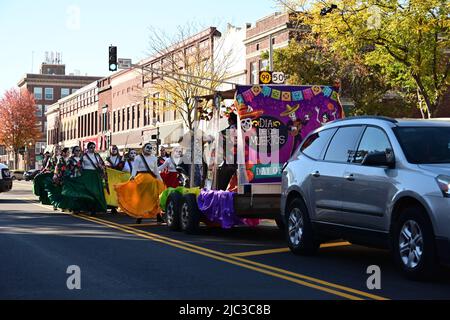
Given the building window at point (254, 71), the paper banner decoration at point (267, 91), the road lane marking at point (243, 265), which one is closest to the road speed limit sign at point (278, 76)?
the road lane marking at point (243, 265)

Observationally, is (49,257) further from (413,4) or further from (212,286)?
(413,4)

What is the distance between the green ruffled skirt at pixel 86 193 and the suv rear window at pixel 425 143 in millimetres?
11615

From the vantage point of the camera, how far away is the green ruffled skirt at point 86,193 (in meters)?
19.6

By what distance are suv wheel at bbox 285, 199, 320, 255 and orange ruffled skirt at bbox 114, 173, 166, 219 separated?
5815 mm

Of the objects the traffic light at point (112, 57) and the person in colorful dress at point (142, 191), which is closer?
the person in colorful dress at point (142, 191)

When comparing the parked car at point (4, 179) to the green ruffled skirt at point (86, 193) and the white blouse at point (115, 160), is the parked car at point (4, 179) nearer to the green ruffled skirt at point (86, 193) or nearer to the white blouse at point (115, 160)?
the white blouse at point (115, 160)

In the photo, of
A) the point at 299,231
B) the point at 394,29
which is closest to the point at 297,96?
the point at 299,231

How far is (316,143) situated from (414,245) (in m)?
2.92

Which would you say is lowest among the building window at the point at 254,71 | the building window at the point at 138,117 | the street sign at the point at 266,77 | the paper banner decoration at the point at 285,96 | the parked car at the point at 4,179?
the parked car at the point at 4,179

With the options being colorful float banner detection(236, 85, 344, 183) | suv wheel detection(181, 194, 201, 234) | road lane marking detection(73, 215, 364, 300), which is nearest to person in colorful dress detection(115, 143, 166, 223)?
road lane marking detection(73, 215, 364, 300)

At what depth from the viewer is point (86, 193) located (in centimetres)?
1964

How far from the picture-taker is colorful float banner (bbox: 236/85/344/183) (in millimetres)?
12930

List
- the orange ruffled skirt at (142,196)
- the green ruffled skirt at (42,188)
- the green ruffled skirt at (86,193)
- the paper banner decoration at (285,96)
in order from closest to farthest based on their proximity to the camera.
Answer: the paper banner decoration at (285,96) < the orange ruffled skirt at (142,196) < the green ruffled skirt at (86,193) < the green ruffled skirt at (42,188)

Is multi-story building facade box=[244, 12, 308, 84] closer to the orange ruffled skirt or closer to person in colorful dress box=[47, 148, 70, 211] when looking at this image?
person in colorful dress box=[47, 148, 70, 211]
